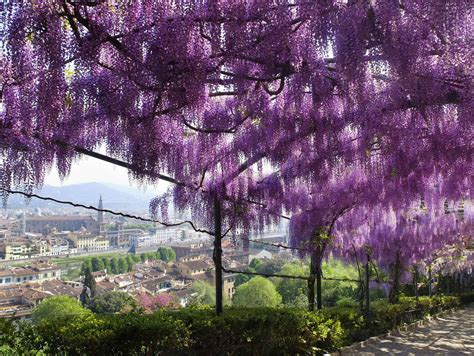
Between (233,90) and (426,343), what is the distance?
5876 mm

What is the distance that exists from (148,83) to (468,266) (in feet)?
61.8

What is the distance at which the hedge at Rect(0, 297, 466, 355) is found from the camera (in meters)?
3.33

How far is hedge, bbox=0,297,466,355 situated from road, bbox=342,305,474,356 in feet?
1.84

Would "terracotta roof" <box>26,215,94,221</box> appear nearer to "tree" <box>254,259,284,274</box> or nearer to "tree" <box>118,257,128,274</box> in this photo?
"tree" <box>118,257,128,274</box>

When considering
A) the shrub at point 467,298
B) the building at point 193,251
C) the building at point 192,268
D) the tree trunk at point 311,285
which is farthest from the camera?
the building at point 193,251

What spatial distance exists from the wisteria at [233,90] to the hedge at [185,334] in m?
A: 1.17

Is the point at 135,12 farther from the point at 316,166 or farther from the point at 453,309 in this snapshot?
the point at 453,309

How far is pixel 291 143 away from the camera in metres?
5.70

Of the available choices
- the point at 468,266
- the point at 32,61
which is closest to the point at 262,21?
the point at 32,61

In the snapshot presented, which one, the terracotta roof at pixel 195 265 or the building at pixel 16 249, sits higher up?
the building at pixel 16 249

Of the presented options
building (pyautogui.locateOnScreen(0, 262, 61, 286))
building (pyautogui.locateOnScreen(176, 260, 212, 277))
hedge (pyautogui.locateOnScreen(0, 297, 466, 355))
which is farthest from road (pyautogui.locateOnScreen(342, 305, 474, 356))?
building (pyautogui.locateOnScreen(176, 260, 212, 277))

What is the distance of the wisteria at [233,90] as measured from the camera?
288 cm

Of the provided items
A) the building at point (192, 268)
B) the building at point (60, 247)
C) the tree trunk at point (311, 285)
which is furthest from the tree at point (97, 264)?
the tree trunk at point (311, 285)

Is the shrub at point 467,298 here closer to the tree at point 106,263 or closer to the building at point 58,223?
the tree at point 106,263
